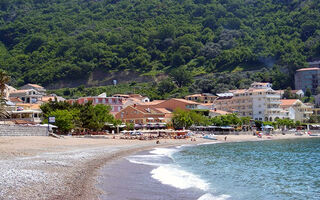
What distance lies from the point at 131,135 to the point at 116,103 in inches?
1134

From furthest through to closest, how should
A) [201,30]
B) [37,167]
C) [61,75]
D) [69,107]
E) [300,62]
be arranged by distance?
[201,30] < [61,75] < [300,62] < [69,107] < [37,167]

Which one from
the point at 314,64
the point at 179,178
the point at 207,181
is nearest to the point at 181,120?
the point at 179,178

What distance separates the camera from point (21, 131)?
39.4 metres

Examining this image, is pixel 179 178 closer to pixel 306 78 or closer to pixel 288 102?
pixel 288 102

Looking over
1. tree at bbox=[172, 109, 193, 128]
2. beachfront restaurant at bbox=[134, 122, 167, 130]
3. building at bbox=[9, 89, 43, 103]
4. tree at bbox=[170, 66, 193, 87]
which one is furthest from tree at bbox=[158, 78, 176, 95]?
beachfront restaurant at bbox=[134, 122, 167, 130]

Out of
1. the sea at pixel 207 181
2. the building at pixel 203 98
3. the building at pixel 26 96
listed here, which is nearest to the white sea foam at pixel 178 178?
the sea at pixel 207 181

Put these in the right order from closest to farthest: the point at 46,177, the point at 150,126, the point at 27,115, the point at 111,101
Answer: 1. the point at 46,177
2. the point at 27,115
3. the point at 150,126
4. the point at 111,101

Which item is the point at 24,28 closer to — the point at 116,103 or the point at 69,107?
the point at 116,103

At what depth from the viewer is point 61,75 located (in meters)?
138

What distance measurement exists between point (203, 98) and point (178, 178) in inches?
3326

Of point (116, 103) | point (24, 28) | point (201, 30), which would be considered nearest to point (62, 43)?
point (24, 28)

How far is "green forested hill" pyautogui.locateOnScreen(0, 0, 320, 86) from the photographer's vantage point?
455 feet

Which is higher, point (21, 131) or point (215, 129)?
point (215, 129)

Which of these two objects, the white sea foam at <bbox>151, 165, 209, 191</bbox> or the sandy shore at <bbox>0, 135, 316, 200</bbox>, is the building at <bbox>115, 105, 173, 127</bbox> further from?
the white sea foam at <bbox>151, 165, 209, 191</bbox>
